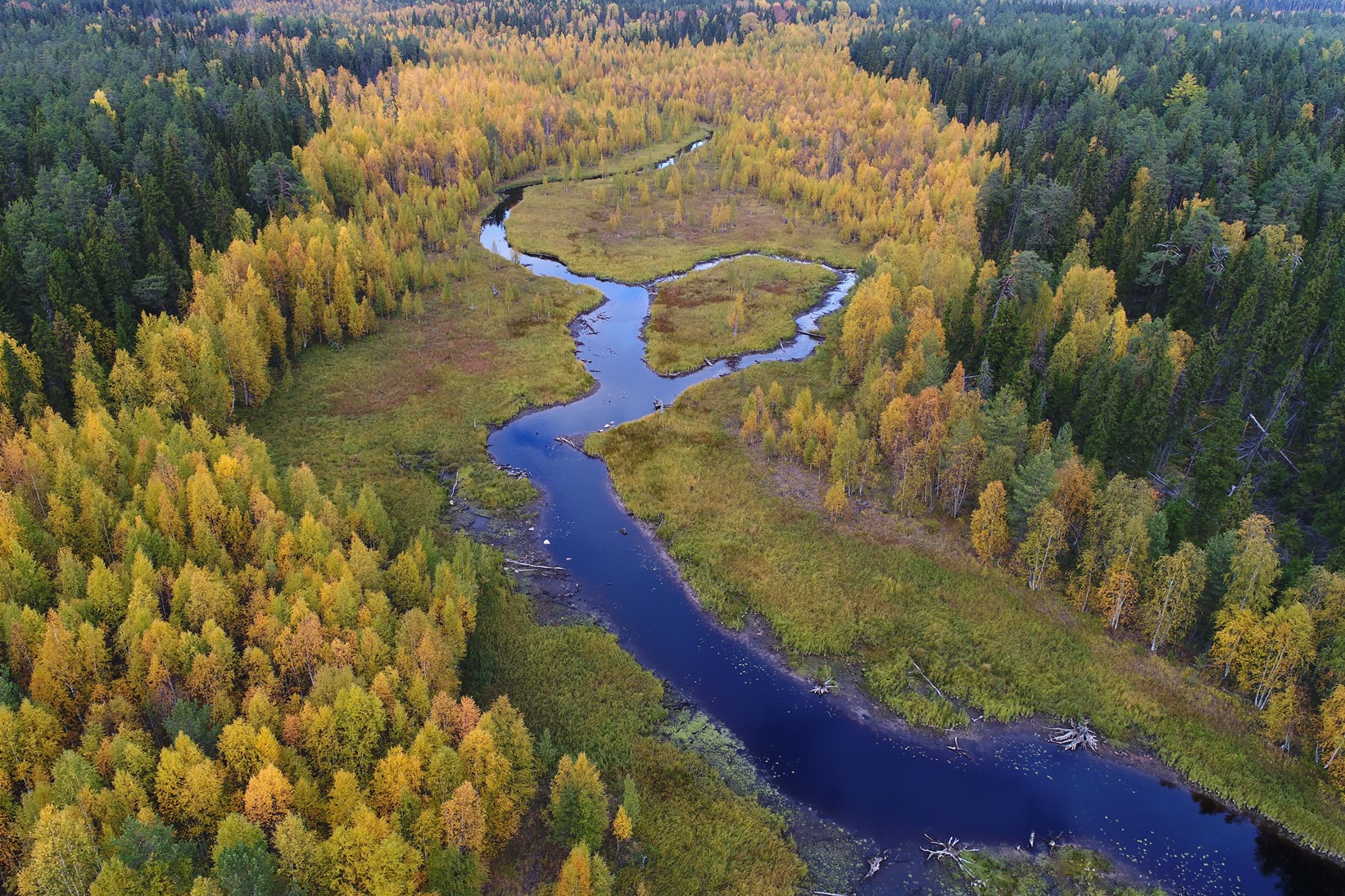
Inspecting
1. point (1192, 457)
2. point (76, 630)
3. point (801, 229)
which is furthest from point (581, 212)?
point (76, 630)

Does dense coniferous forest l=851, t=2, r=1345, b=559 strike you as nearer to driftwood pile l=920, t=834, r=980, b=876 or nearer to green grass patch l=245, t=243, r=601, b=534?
driftwood pile l=920, t=834, r=980, b=876

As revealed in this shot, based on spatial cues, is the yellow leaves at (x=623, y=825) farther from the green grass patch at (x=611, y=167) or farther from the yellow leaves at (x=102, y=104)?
the green grass patch at (x=611, y=167)

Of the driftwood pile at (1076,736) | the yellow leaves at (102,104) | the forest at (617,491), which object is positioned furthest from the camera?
the yellow leaves at (102,104)

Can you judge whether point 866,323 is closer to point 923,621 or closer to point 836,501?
point 836,501

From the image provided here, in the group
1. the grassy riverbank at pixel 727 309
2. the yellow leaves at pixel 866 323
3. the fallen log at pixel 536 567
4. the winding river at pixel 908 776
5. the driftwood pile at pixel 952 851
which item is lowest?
the winding river at pixel 908 776

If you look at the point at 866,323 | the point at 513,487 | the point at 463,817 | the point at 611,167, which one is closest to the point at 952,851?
the point at 463,817

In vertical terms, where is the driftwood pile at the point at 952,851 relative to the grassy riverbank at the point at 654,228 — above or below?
below

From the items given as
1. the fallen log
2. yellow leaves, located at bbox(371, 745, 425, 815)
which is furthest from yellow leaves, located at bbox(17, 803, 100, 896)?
the fallen log

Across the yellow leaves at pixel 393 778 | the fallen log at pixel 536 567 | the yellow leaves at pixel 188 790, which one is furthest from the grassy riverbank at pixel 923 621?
the yellow leaves at pixel 188 790
